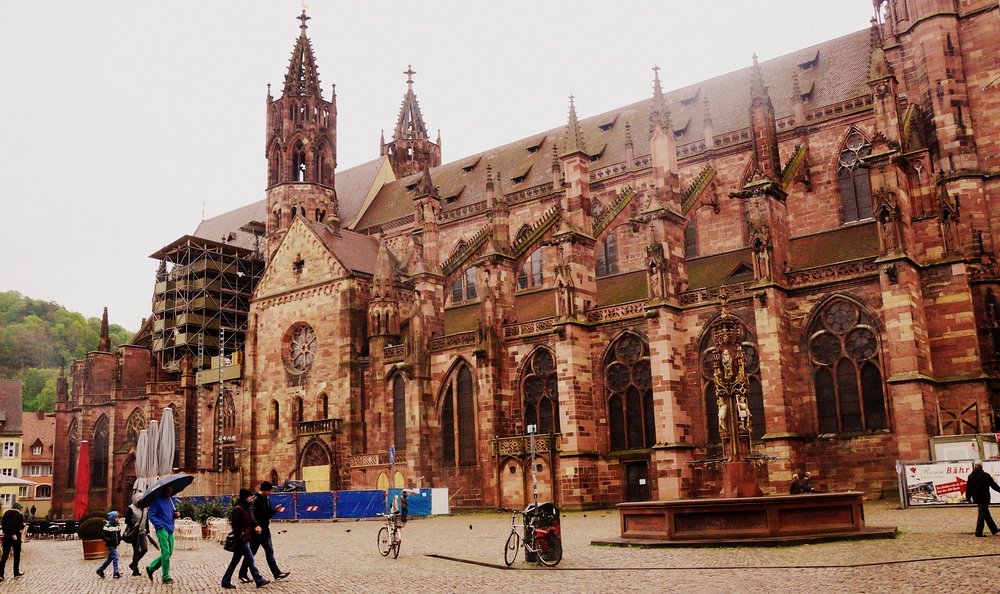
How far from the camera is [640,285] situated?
3925 cm

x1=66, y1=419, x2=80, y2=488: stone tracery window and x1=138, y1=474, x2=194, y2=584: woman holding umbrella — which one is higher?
x1=66, y1=419, x2=80, y2=488: stone tracery window

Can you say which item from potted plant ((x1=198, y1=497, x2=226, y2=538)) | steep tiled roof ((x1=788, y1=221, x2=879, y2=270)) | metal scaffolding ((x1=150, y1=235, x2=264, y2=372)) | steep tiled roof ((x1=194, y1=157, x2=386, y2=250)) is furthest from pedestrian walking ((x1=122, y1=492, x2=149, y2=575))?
metal scaffolding ((x1=150, y1=235, x2=264, y2=372))

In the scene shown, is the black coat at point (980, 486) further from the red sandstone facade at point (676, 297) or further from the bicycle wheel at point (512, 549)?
the red sandstone facade at point (676, 297)

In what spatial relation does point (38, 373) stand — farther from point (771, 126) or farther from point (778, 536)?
point (778, 536)

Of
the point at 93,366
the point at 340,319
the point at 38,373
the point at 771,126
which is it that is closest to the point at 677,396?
the point at 771,126

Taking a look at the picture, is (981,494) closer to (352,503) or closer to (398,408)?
(352,503)

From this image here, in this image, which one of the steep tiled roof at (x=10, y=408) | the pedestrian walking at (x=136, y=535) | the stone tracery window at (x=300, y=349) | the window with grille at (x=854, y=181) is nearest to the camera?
the pedestrian walking at (x=136, y=535)

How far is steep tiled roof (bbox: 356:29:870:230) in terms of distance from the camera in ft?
133

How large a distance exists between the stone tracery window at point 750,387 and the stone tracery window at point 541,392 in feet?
20.9

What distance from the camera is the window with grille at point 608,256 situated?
43.4 metres

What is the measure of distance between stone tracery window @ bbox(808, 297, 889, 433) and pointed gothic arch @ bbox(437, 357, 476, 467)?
14693 mm

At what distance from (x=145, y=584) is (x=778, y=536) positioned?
439 inches

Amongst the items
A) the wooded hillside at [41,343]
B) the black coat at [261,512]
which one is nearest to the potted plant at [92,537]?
the black coat at [261,512]

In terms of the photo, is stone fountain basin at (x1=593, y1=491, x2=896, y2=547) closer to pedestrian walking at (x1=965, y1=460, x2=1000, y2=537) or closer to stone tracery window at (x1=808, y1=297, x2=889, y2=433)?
pedestrian walking at (x1=965, y1=460, x2=1000, y2=537)
